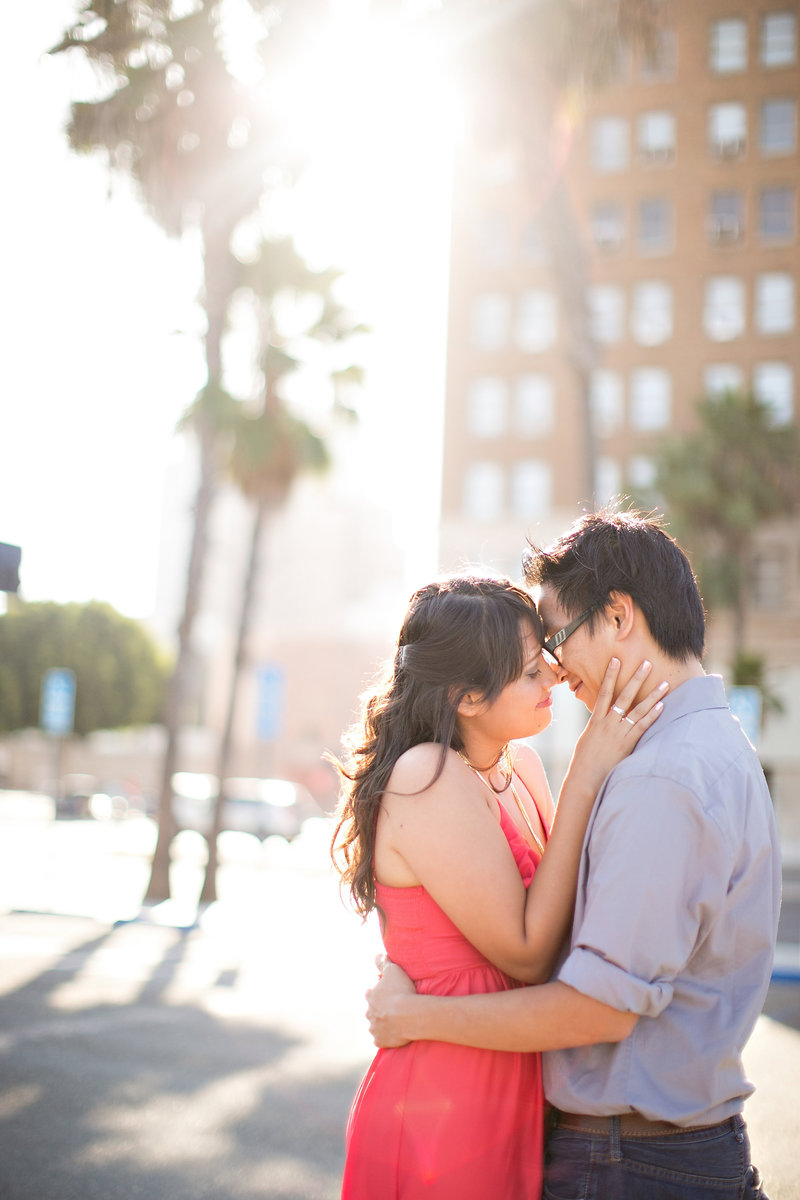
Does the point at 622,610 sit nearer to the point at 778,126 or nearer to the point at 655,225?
the point at 655,225

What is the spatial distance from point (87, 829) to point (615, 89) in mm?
33438

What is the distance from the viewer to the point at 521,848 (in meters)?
2.53

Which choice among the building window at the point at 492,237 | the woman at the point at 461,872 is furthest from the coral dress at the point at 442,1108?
the building window at the point at 492,237

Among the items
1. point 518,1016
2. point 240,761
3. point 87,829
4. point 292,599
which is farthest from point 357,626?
point 518,1016

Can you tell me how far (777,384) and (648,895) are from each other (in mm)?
41401

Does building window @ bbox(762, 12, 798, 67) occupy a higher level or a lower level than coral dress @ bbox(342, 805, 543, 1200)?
higher

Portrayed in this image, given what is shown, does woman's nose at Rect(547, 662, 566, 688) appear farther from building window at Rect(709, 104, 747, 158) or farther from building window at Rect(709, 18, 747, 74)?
building window at Rect(709, 18, 747, 74)

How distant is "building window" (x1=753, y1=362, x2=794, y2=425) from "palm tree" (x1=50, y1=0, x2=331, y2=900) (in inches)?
1088

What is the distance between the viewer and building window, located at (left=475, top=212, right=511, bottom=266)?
4309 centimetres

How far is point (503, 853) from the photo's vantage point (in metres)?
2.28

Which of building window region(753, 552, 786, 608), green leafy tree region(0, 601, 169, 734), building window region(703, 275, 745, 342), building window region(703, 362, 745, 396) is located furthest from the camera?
green leafy tree region(0, 601, 169, 734)

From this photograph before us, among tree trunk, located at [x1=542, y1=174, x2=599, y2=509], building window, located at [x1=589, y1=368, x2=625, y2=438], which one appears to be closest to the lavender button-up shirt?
tree trunk, located at [x1=542, y1=174, x2=599, y2=509]

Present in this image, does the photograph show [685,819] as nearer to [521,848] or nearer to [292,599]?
[521,848]

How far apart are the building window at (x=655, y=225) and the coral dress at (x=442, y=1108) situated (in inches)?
1688
